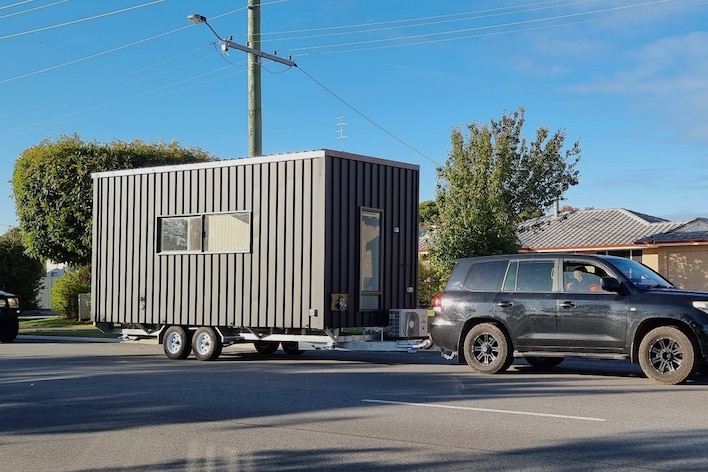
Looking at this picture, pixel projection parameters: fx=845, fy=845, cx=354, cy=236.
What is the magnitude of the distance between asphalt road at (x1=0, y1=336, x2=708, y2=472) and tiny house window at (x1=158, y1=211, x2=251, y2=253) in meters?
2.50

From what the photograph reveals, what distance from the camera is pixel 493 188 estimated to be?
26609 mm

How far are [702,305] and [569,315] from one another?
5.96 feet

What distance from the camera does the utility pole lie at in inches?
782

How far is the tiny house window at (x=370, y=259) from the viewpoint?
1483cm

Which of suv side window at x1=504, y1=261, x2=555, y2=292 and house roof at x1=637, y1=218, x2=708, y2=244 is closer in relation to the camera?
suv side window at x1=504, y1=261, x2=555, y2=292

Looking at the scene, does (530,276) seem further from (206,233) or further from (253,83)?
(253,83)

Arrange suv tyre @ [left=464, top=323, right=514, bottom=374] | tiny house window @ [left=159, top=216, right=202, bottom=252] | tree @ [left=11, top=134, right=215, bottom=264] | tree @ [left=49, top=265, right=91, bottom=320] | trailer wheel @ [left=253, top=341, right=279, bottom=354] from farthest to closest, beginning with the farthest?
tree @ [left=49, top=265, right=91, bottom=320]
tree @ [left=11, top=134, right=215, bottom=264]
trailer wheel @ [left=253, top=341, right=279, bottom=354]
tiny house window @ [left=159, top=216, right=202, bottom=252]
suv tyre @ [left=464, top=323, right=514, bottom=374]

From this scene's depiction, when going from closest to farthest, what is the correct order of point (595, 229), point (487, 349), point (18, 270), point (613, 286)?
1. point (613, 286)
2. point (487, 349)
3. point (595, 229)
4. point (18, 270)

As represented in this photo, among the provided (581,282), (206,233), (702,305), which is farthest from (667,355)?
(206,233)

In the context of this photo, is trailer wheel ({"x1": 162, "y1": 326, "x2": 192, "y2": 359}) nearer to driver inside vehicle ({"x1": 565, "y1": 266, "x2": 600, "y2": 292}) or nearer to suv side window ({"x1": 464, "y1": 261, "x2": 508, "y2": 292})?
suv side window ({"x1": 464, "y1": 261, "x2": 508, "y2": 292})

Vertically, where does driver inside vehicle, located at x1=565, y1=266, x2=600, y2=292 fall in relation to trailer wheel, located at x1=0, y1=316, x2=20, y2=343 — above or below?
above

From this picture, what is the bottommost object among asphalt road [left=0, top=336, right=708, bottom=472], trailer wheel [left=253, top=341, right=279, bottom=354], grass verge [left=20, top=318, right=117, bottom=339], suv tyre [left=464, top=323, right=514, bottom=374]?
grass verge [left=20, top=318, right=117, bottom=339]

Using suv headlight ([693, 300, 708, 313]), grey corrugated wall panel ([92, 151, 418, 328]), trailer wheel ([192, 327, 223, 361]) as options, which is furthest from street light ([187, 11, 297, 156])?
suv headlight ([693, 300, 708, 313])

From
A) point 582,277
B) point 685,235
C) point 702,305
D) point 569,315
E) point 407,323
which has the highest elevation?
point 685,235
